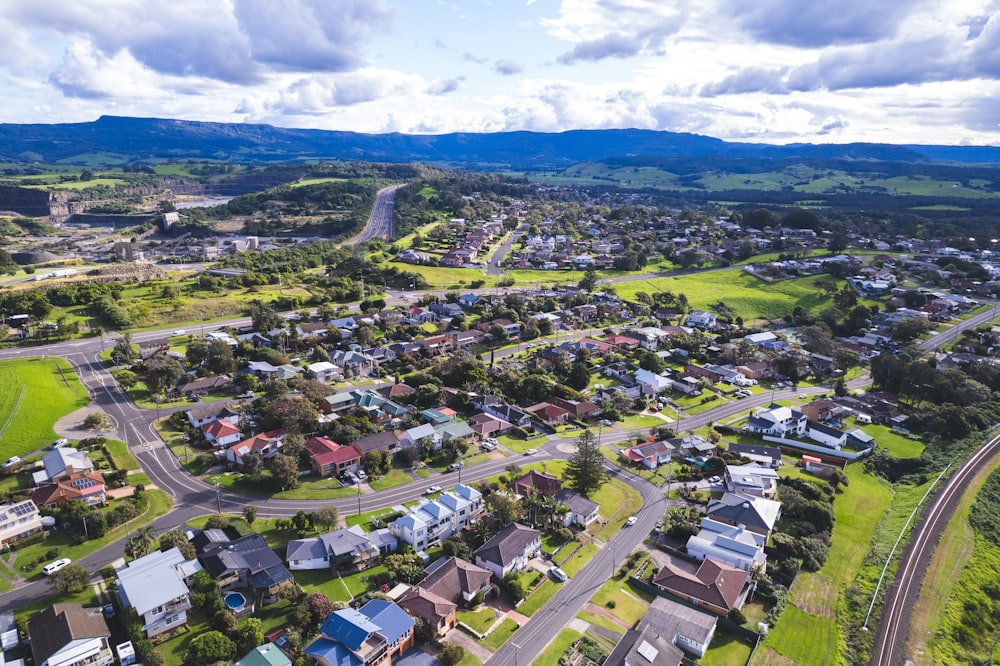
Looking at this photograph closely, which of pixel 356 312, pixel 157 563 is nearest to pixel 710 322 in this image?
pixel 356 312

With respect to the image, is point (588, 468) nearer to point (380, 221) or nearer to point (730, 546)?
point (730, 546)

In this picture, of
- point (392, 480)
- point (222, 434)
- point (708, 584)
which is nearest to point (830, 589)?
point (708, 584)

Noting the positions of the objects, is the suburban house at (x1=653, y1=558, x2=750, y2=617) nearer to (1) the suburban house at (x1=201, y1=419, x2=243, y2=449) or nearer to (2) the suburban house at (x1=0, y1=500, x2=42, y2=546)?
(1) the suburban house at (x1=201, y1=419, x2=243, y2=449)

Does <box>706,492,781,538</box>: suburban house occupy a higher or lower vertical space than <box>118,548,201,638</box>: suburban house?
lower

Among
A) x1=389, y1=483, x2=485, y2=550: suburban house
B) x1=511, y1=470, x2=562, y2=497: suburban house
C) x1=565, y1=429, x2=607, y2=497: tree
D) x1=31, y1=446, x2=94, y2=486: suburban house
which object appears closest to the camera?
x1=389, y1=483, x2=485, y2=550: suburban house

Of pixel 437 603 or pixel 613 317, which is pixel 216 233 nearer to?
pixel 613 317

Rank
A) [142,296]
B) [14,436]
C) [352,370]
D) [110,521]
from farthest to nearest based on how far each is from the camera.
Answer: [142,296]
[352,370]
[14,436]
[110,521]

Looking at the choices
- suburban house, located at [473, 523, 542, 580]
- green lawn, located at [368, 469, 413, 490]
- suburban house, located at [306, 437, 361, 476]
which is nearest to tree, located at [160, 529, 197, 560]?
suburban house, located at [306, 437, 361, 476]
